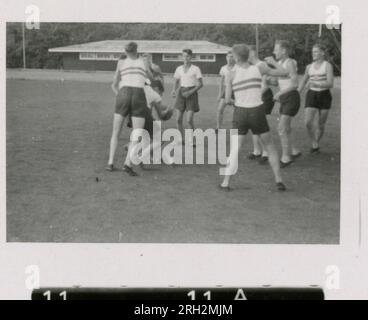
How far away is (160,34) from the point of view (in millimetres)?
3627

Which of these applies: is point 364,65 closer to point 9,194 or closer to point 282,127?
point 282,127

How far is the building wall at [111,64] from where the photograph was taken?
3.85 metres

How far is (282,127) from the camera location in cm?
420

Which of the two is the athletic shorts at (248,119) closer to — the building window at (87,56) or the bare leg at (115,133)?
the bare leg at (115,133)

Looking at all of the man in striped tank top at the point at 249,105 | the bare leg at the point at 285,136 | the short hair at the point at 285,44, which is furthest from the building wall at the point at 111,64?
the bare leg at the point at 285,136

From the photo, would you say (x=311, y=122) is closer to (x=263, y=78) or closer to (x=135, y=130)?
(x=263, y=78)

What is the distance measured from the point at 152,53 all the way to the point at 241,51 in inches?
19.5

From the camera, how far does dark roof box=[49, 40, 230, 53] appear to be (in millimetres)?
3678

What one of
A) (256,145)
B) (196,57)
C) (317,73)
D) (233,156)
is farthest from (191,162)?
(317,73)

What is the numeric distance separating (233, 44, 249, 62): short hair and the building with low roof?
4cm

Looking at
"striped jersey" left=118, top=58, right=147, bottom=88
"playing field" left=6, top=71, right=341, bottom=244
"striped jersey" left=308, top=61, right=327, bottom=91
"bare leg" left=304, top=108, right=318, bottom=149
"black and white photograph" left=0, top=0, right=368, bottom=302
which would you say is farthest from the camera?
"bare leg" left=304, top=108, right=318, bottom=149

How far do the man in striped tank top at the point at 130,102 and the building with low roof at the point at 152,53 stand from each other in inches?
3.5

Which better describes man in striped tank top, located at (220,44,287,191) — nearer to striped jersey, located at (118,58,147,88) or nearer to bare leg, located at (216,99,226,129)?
bare leg, located at (216,99,226,129)

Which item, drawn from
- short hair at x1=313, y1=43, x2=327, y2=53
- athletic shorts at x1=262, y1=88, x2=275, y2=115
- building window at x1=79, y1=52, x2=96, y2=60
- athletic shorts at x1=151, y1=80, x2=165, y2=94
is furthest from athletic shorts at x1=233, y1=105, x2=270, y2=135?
building window at x1=79, y1=52, x2=96, y2=60
